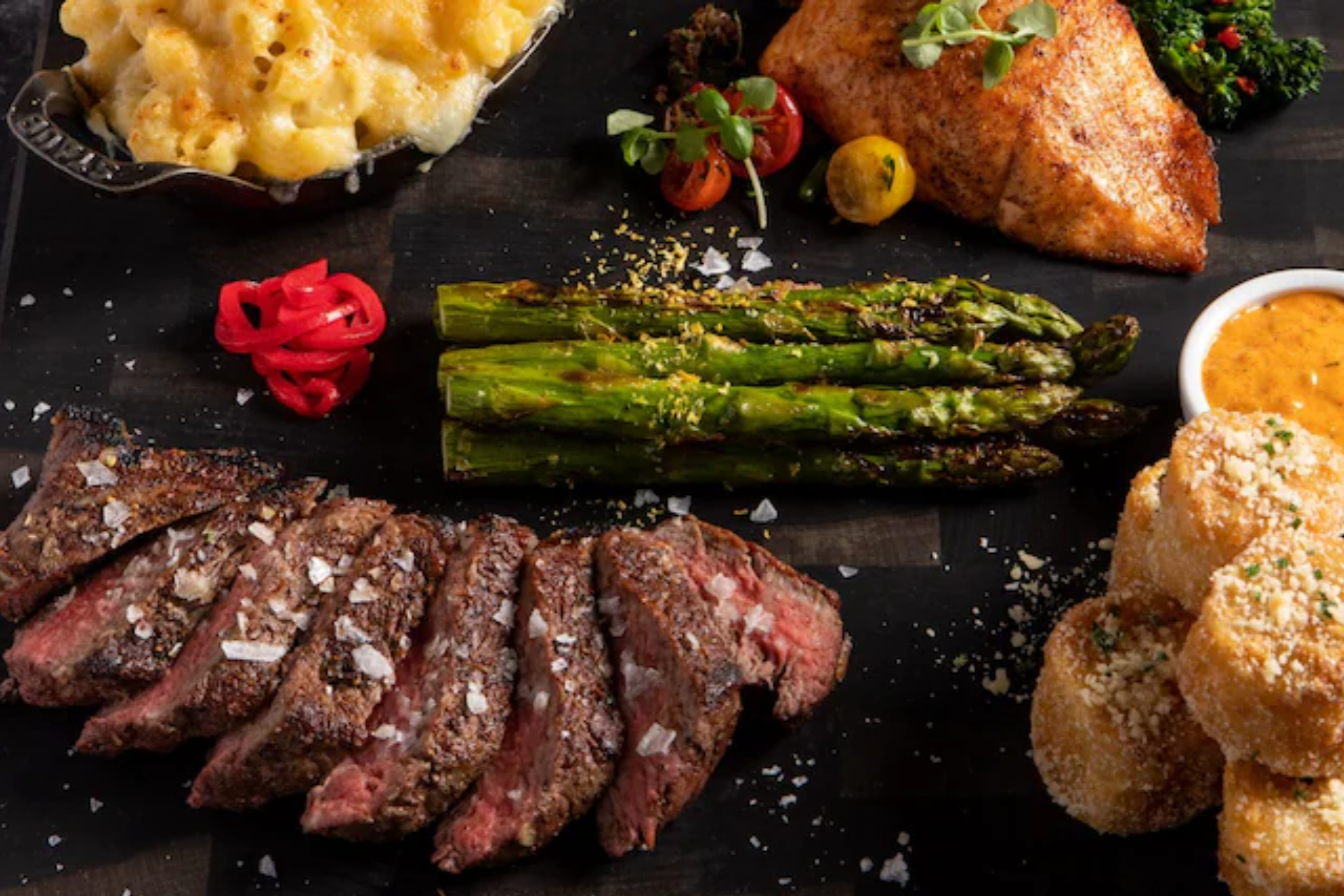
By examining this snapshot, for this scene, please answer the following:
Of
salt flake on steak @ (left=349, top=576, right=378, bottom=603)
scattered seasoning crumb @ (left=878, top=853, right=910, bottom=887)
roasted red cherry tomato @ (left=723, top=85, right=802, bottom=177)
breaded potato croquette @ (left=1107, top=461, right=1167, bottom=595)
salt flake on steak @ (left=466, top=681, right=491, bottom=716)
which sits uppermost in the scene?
roasted red cherry tomato @ (left=723, top=85, right=802, bottom=177)

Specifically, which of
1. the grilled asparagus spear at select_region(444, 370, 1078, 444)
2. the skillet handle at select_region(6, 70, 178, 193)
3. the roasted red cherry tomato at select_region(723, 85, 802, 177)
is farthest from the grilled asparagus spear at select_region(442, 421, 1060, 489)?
the skillet handle at select_region(6, 70, 178, 193)

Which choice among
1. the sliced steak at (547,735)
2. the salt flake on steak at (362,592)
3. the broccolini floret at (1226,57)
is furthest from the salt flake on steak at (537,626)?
the broccolini floret at (1226,57)

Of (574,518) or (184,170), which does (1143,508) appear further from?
(184,170)

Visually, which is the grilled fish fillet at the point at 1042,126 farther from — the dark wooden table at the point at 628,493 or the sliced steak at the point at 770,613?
the sliced steak at the point at 770,613

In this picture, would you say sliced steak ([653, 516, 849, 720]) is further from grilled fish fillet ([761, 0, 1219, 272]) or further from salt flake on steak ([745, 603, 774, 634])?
grilled fish fillet ([761, 0, 1219, 272])

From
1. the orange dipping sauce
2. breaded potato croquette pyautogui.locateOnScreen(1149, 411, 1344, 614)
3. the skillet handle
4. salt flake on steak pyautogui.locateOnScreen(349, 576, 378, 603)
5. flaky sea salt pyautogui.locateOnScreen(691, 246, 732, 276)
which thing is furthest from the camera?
flaky sea salt pyautogui.locateOnScreen(691, 246, 732, 276)

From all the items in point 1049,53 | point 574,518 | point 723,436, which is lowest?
point 574,518

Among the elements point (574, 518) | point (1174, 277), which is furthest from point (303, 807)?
point (1174, 277)
